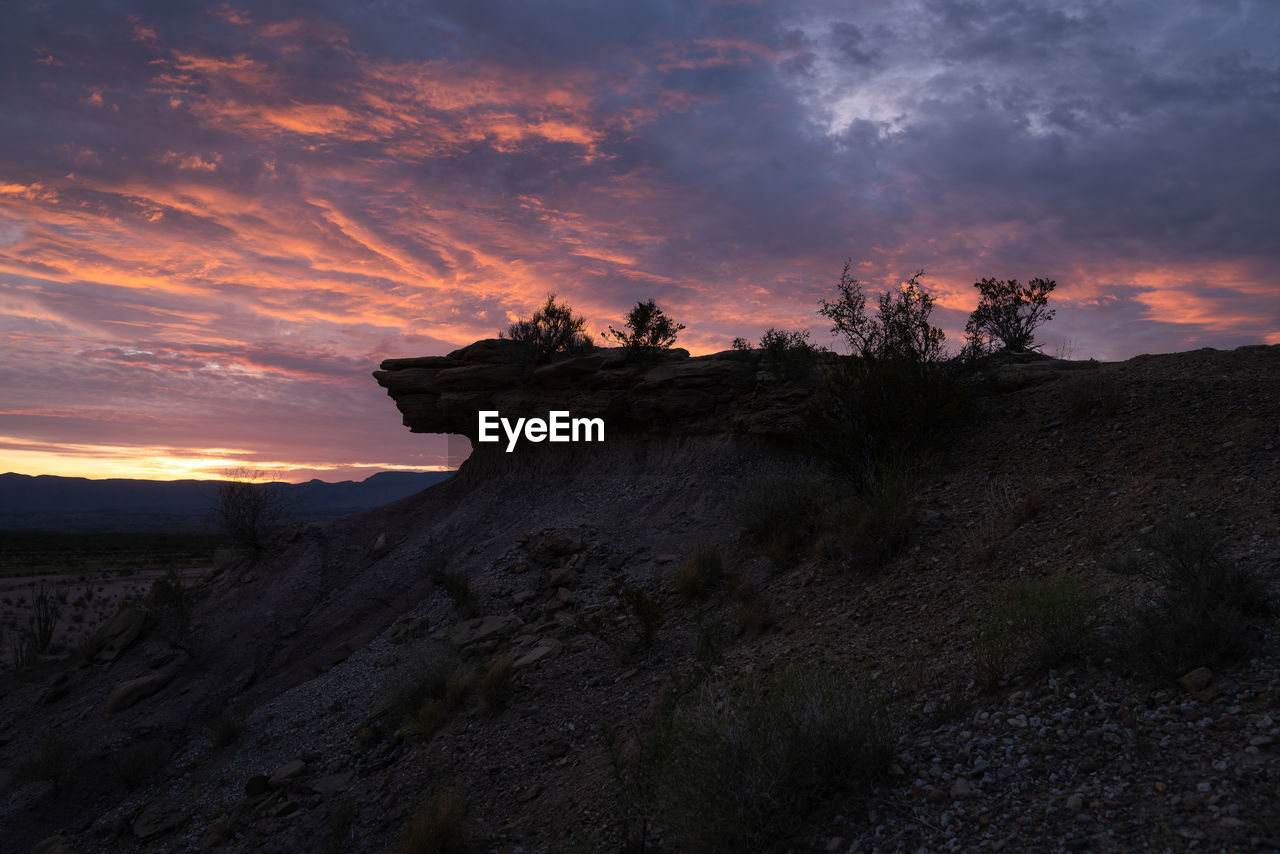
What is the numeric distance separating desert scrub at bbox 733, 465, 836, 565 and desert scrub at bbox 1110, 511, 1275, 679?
6159 millimetres

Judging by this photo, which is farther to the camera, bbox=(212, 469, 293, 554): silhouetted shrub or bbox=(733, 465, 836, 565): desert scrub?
bbox=(212, 469, 293, 554): silhouetted shrub

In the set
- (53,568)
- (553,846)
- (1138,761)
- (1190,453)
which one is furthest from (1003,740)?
(53,568)

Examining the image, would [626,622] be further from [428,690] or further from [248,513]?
[248,513]

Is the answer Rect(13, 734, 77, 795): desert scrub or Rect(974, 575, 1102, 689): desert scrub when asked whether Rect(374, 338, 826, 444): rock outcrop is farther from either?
Rect(13, 734, 77, 795): desert scrub

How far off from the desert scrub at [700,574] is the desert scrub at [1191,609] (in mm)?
6815

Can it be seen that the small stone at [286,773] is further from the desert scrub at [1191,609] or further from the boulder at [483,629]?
the desert scrub at [1191,609]

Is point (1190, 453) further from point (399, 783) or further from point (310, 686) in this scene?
point (310, 686)

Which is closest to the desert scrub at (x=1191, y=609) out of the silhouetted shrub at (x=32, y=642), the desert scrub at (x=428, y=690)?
the desert scrub at (x=428, y=690)

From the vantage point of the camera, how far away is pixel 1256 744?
4402 millimetres

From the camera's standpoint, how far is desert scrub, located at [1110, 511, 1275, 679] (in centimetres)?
528

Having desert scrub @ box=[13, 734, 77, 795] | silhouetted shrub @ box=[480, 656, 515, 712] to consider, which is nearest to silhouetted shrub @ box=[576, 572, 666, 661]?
silhouetted shrub @ box=[480, 656, 515, 712]

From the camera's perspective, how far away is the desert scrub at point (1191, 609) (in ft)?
17.3

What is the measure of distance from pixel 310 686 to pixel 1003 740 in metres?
14.2

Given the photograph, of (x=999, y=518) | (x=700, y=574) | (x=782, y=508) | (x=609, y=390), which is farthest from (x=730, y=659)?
(x=609, y=390)
